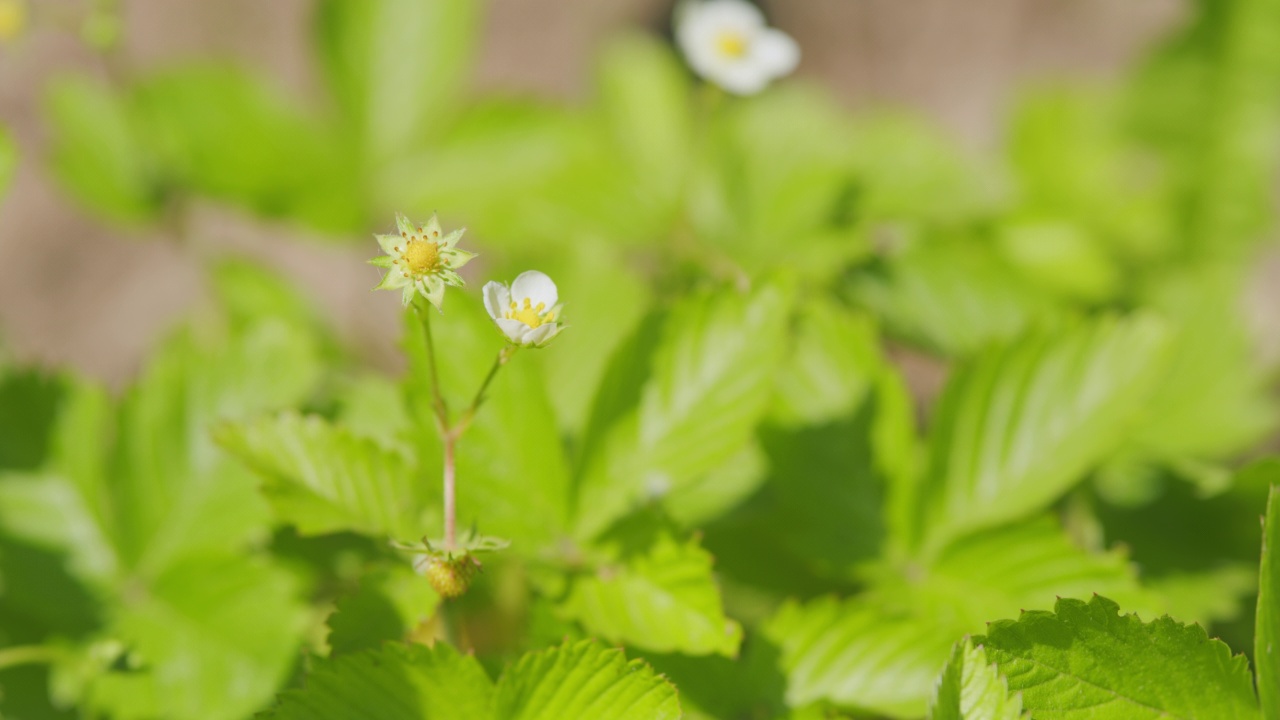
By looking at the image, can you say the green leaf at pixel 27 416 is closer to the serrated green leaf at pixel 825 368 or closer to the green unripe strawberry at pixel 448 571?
the green unripe strawberry at pixel 448 571

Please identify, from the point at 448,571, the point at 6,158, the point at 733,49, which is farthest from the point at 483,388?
the point at 733,49

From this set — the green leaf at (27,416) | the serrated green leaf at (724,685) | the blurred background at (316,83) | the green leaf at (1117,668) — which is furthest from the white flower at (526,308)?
the blurred background at (316,83)

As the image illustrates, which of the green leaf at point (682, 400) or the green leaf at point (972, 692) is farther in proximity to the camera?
the green leaf at point (682, 400)

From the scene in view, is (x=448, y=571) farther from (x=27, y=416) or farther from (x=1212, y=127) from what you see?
(x=1212, y=127)

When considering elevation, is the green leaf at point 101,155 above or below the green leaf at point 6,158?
above

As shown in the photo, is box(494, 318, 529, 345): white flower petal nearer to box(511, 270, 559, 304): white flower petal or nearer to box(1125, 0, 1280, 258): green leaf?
box(511, 270, 559, 304): white flower petal

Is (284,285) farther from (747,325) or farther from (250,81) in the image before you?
(747,325)

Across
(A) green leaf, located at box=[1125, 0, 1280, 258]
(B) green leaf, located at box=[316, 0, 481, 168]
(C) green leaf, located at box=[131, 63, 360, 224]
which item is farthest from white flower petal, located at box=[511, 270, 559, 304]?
(A) green leaf, located at box=[1125, 0, 1280, 258]
